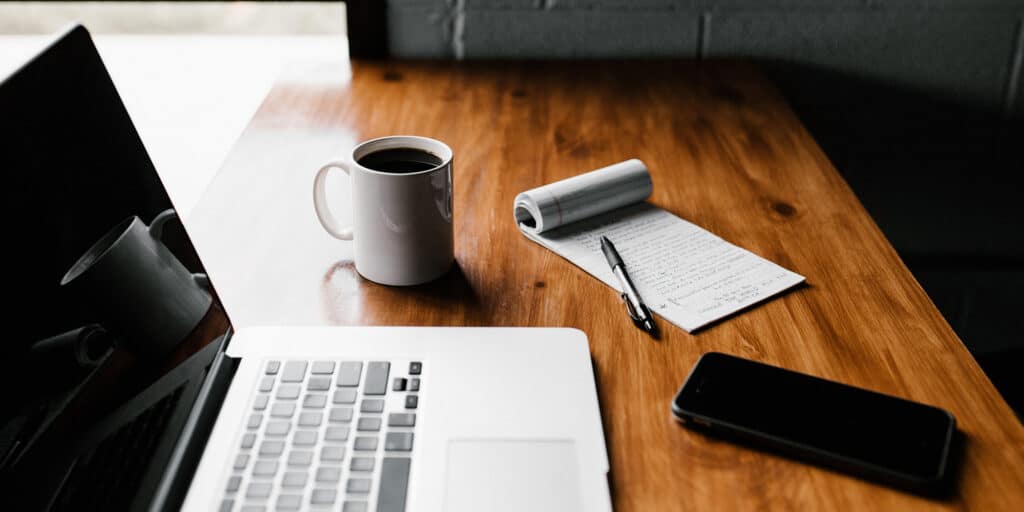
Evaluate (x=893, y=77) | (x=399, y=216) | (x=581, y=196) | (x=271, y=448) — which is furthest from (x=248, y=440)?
(x=893, y=77)

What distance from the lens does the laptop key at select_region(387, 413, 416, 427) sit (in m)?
0.62

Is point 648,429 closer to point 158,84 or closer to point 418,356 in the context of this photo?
point 418,356

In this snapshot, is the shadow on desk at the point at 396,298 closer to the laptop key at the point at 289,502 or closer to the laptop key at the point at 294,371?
the laptop key at the point at 294,371

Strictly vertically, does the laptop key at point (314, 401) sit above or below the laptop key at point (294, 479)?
above

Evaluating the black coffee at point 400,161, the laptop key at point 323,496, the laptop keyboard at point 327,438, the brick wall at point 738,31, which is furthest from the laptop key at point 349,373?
the brick wall at point 738,31

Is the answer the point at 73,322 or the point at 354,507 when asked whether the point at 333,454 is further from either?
the point at 73,322

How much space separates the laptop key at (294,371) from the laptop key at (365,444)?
0.29 ft

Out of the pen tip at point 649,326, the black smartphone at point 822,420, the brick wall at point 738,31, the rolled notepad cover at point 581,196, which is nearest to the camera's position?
the black smartphone at point 822,420

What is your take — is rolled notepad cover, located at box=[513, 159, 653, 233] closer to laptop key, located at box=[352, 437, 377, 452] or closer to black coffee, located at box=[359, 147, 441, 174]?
black coffee, located at box=[359, 147, 441, 174]

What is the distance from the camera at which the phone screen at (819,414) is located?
599mm

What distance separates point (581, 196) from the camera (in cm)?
93

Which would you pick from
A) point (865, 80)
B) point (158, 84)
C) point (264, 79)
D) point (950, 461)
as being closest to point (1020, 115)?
point (865, 80)

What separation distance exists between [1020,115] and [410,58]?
1105 mm

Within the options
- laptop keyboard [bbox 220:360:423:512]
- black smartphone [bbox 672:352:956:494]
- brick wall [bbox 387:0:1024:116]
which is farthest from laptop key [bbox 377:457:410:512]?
brick wall [bbox 387:0:1024:116]
